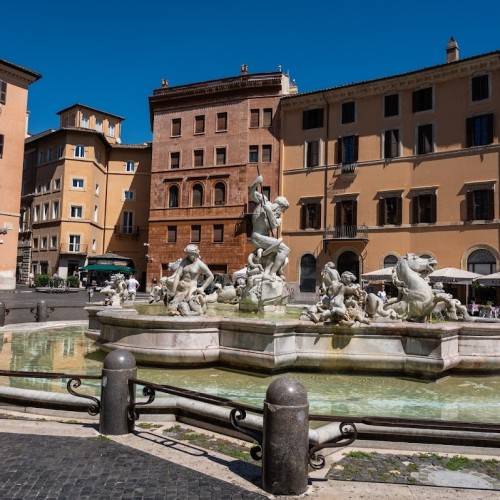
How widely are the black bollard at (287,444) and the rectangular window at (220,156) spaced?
38.3 meters

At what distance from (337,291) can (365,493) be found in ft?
14.7

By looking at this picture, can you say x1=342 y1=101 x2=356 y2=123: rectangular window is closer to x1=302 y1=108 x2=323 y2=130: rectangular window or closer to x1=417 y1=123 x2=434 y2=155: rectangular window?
x1=302 y1=108 x2=323 y2=130: rectangular window

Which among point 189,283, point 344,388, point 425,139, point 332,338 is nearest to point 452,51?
point 425,139

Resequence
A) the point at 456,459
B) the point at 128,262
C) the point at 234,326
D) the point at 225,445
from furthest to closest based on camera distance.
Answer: the point at 128,262, the point at 234,326, the point at 225,445, the point at 456,459

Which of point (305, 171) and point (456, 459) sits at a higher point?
point (305, 171)

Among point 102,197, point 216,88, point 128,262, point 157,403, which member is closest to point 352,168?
point 216,88

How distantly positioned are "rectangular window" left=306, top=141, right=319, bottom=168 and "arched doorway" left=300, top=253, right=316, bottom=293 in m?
6.64

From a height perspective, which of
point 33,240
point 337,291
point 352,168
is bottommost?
point 337,291

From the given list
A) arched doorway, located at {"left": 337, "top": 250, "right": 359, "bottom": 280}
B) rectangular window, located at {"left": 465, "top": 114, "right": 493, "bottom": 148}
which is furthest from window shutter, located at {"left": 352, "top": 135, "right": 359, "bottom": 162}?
rectangular window, located at {"left": 465, "top": 114, "right": 493, "bottom": 148}

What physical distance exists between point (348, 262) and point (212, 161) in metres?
13.9

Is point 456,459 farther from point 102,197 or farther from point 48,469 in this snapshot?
point 102,197

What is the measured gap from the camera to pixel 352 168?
1404 inches

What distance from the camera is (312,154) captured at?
37.6m

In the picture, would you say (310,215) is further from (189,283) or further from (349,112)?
(189,283)
